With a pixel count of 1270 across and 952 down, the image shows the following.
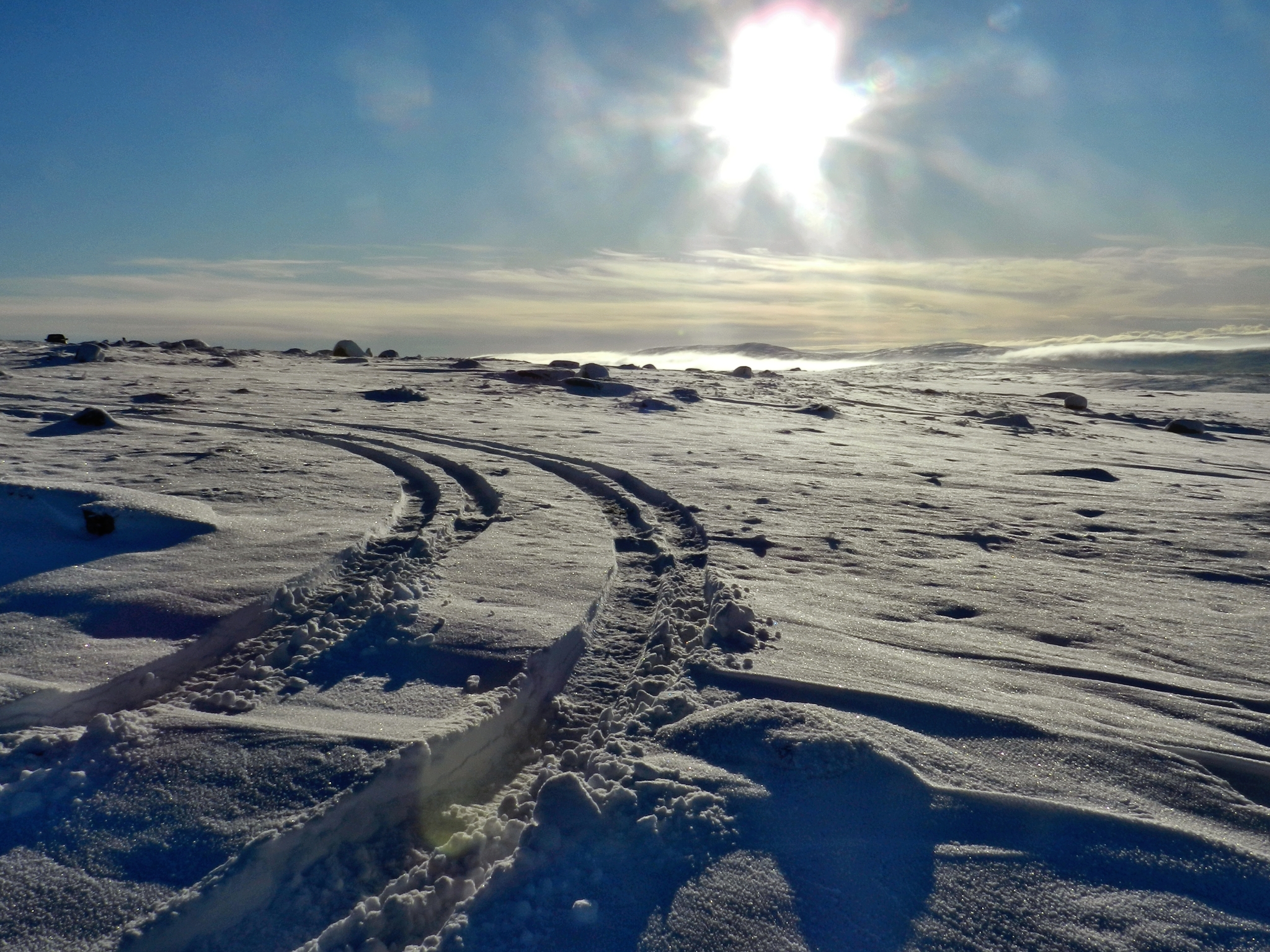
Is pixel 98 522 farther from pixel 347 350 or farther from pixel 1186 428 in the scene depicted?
pixel 347 350

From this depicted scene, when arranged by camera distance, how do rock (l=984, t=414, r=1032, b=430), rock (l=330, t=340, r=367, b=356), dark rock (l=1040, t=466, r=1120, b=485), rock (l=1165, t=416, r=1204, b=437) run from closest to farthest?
dark rock (l=1040, t=466, r=1120, b=485) → rock (l=984, t=414, r=1032, b=430) → rock (l=1165, t=416, r=1204, b=437) → rock (l=330, t=340, r=367, b=356)

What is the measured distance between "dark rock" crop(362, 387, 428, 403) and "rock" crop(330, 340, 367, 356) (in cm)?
783

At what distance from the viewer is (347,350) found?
1599cm

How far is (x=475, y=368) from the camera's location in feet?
40.3

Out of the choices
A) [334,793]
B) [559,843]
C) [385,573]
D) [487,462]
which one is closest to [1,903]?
[334,793]

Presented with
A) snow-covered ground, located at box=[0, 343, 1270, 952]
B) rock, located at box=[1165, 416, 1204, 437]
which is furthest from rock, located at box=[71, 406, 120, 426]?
rock, located at box=[1165, 416, 1204, 437]

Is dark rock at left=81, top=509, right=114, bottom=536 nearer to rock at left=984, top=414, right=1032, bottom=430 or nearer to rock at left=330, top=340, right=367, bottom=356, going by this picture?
rock at left=984, top=414, right=1032, bottom=430

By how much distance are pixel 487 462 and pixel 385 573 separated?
2212 millimetres

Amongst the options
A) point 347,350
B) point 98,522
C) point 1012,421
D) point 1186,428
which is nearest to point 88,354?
point 347,350

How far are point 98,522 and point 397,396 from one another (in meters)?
5.61

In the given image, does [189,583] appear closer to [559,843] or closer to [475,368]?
[559,843]

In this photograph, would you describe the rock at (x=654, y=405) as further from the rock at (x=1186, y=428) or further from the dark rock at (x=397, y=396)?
the rock at (x=1186, y=428)

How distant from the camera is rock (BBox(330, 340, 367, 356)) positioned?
15906 millimetres

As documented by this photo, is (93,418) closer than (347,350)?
Yes
